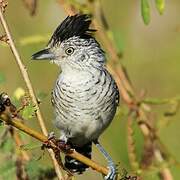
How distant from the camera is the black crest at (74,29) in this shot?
4.48 m

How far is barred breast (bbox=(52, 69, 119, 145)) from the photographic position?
16.2 ft

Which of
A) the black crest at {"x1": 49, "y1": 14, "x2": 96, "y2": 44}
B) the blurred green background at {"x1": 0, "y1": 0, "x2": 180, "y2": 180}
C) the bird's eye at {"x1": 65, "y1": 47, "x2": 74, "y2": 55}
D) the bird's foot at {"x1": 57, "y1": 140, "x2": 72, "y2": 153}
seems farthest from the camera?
the blurred green background at {"x1": 0, "y1": 0, "x2": 180, "y2": 180}

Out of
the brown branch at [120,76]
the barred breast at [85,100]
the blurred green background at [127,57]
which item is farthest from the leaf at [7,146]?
the blurred green background at [127,57]

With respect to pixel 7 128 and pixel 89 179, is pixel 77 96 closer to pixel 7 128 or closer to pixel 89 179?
pixel 7 128

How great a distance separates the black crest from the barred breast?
0.28 metres

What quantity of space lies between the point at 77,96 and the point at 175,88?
3113 mm

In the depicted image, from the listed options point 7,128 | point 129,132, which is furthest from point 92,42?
point 7,128

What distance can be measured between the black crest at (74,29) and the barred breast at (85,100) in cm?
28

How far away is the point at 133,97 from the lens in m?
5.00

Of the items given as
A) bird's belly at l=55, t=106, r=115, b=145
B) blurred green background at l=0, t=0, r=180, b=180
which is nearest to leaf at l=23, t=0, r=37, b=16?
bird's belly at l=55, t=106, r=115, b=145

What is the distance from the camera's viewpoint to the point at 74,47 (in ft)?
16.5

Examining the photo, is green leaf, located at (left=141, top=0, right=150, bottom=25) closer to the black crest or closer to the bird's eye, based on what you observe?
the black crest

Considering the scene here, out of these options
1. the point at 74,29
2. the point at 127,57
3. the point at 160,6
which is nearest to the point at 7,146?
the point at 74,29

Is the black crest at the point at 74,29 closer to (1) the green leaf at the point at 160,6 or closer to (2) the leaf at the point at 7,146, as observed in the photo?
(2) the leaf at the point at 7,146
